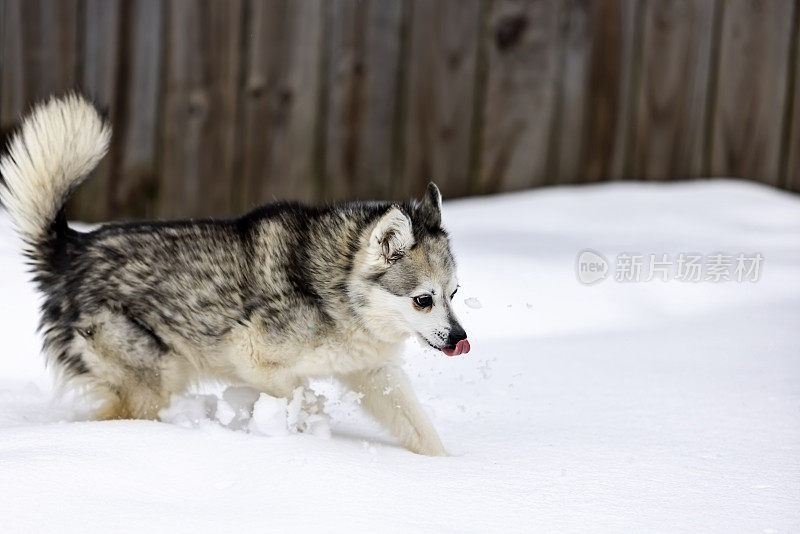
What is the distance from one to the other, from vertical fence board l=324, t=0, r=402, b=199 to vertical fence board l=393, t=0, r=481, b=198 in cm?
11

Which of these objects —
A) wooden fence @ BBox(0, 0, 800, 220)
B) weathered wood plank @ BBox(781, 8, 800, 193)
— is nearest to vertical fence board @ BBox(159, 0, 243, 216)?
wooden fence @ BBox(0, 0, 800, 220)

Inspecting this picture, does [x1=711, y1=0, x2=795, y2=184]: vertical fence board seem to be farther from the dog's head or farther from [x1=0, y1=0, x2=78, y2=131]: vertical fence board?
[x1=0, y1=0, x2=78, y2=131]: vertical fence board

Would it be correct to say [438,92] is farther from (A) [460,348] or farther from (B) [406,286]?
(A) [460,348]

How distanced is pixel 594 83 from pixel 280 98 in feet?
6.56

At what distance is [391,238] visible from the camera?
11.9ft

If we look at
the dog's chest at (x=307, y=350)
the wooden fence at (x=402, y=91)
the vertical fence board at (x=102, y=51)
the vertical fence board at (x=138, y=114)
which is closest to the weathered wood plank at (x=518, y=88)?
the wooden fence at (x=402, y=91)

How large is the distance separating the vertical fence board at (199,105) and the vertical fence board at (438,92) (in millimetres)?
1078

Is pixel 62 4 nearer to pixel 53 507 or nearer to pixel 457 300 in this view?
pixel 457 300

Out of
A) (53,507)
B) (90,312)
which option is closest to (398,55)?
(90,312)

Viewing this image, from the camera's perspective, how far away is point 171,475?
280cm

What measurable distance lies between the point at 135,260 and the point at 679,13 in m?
4.18

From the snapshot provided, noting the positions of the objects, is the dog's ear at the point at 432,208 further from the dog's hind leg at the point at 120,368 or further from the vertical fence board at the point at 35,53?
the vertical fence board at the point at 35,53

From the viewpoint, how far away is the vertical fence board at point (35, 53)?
577 cm

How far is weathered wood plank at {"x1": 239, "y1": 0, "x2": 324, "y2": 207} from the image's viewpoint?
6027mm
